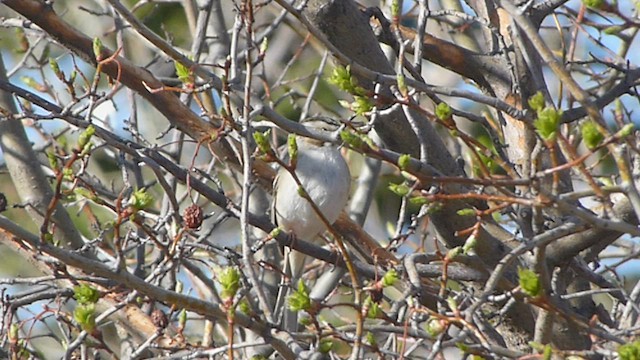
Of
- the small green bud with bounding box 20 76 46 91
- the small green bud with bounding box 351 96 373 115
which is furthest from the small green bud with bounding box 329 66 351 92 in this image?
the small green bud with bounding box 20 76 46 91

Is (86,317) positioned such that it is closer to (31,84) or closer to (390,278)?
(390,278)

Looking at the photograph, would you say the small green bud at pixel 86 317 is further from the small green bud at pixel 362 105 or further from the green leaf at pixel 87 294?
the small green bud at pixel 362 105

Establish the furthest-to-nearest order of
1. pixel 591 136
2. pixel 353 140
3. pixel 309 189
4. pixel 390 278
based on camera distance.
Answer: pixel 309 189
pixel 390 278
pixel 353 140
pixel 591 136

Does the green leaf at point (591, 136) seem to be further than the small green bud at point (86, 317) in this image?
No

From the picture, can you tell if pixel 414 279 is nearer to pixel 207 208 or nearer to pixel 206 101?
pixel 206 101

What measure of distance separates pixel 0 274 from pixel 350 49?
21.9 feet

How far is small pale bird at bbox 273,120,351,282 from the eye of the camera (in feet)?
14.8

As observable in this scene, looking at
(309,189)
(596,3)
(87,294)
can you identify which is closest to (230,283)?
(87,294)

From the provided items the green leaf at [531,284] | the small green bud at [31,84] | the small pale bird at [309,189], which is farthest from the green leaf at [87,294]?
the small green bud at [31,84]

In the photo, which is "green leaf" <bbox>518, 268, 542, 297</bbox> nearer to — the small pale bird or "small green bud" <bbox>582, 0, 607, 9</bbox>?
"small green bud" <bbox>582, 0, 607, 9</bbox>

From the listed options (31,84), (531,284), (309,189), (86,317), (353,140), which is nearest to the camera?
(531,284)

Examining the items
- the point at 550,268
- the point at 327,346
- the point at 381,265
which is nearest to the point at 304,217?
the point at 381,265

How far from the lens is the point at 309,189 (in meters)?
4.56

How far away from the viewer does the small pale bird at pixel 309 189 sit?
4.51 meters
